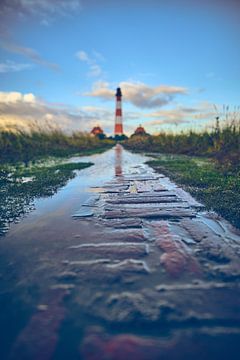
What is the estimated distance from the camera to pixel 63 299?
1928 mm

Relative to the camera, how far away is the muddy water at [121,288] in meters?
1.53

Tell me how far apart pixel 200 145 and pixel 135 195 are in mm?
11703

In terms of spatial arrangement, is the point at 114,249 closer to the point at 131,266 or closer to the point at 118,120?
the point at 131,266

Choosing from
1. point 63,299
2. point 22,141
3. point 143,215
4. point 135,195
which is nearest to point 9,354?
point 63,299

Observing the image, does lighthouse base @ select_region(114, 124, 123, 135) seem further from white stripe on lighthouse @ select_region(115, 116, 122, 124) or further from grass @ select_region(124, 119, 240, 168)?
grass @ select_region(124, 119, 240, 168)

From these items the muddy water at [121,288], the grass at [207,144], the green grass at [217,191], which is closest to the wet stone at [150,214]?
the muddy water at [121,288]

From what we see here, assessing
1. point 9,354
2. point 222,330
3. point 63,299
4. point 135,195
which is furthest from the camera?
point 135,195

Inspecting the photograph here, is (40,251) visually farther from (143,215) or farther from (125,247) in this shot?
(143,215)

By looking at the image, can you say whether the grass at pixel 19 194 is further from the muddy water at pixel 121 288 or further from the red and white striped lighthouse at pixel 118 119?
the red and white striped lighthouse at pixel 118 119

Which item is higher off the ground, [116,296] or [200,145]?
[200,145]

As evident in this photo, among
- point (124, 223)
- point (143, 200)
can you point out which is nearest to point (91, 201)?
point (143, 200)

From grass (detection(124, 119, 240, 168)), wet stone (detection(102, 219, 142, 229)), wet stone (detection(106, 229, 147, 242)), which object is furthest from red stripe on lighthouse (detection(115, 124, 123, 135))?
wet stone (detection(106, 229, 147, 242))

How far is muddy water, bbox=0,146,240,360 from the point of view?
153 cm

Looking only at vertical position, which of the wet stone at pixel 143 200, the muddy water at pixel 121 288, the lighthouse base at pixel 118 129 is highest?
the lighthouse base at pixel 118 129
